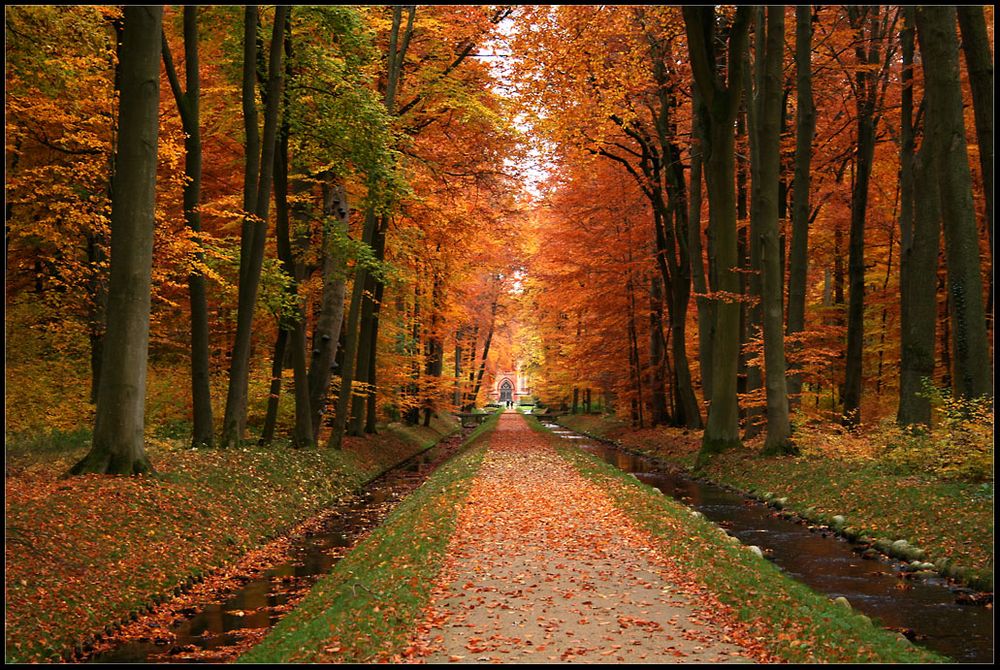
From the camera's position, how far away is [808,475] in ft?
46.1

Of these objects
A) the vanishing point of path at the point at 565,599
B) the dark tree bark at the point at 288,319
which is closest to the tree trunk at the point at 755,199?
the vanishing point of path at the point at 565,599

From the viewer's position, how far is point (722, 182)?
53.4 feet

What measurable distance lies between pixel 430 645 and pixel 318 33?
1519cm

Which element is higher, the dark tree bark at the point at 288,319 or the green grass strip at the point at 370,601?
the dark tree bark at the point at 288,319

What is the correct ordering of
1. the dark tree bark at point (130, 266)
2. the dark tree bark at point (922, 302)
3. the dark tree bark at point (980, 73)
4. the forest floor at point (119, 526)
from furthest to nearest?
the dark tree bark at point (922, 302) → the dark tree bark at point (980, 73) → the dark tree bark at point (130, 266) → the forest floor at point (119, 526)

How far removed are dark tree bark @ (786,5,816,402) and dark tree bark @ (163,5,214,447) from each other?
1218 cm

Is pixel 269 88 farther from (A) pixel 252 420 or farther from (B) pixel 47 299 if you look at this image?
(A) pixel 252 420

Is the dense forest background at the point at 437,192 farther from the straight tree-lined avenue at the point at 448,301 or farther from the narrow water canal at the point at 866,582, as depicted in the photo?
the narrow water canal at the point at 866,582

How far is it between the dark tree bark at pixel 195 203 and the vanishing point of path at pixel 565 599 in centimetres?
581

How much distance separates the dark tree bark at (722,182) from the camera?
14.1 metres

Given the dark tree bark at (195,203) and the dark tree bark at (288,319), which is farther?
the dark tree bark at (288,319)

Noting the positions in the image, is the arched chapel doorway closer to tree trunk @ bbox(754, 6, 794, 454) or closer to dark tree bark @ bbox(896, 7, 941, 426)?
tree trunk @ bbox(754, 6, 794, 454)

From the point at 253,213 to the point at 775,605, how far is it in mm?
11810

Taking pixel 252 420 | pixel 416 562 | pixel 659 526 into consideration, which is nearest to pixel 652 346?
pixel 252 420
